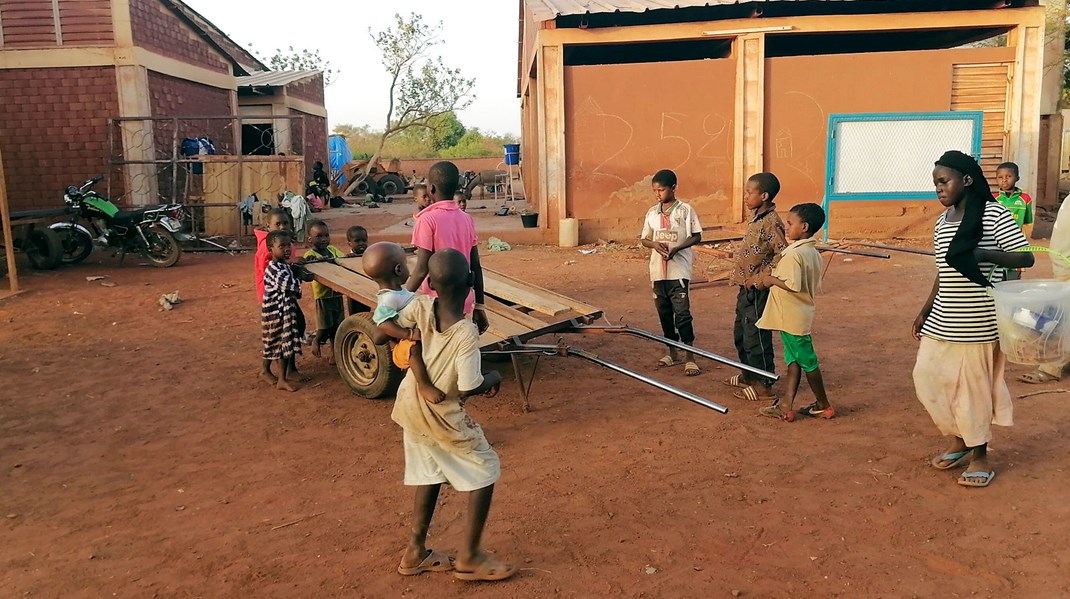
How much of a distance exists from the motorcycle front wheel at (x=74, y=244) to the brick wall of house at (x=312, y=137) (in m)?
9.42

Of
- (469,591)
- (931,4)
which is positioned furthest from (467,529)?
(931,4)

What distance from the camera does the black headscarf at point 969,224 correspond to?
3.49m

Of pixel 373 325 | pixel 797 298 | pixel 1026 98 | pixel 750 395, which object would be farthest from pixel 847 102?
pixel 373 325

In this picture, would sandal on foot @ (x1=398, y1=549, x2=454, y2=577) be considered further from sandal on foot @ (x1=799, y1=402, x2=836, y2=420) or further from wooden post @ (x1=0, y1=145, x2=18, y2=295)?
wooden post @ (x1=0, y1=145, x2=18, y2=295)

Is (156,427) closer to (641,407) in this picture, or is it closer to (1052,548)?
(641,407)

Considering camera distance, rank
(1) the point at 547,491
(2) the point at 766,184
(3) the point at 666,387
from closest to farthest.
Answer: (3) the point at 666,387, (1) the point at 547,491, (2) the point at 766,184

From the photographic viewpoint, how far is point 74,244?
10945mm

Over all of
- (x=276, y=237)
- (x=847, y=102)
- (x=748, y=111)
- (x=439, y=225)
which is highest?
(x=847, y=102)

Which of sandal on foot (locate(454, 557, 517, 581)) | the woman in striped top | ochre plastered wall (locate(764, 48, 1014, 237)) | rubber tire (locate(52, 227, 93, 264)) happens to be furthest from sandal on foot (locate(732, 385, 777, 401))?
rubber tire (locate(52, 227, 93, 264))

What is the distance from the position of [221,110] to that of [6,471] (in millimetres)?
13625

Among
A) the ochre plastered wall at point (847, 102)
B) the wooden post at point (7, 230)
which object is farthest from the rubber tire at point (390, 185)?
the wooden post at point (7, 230)

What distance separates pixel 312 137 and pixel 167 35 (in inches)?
307

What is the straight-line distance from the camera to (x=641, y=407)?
16.3ft

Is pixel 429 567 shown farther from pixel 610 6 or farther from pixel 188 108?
pixel 188 108
